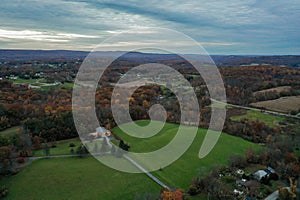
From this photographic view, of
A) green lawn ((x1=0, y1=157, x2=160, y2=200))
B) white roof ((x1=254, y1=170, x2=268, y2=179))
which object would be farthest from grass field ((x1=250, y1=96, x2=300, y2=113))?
green lawn ((x1=0, y1=157, x2=160, y2=200))

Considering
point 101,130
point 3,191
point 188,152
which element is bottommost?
point 3,191

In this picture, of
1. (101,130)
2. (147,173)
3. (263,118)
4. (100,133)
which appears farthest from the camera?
(263,118)

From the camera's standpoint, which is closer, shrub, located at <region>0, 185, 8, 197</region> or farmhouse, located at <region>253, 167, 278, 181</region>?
shrub, located at <region>0, 185, 8, 197</region>

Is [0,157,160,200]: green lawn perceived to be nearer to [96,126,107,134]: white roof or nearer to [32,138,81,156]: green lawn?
[32,138,81,156]: green lawn

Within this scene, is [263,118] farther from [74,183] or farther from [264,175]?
[74,183]

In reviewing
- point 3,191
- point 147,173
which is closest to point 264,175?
point 147,173

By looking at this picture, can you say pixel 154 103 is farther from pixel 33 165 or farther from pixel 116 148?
pixel 33 165

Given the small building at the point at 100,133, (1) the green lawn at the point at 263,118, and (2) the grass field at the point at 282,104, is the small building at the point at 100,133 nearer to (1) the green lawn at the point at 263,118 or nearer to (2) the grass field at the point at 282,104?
(1) the green lawn at the point at 263,118
